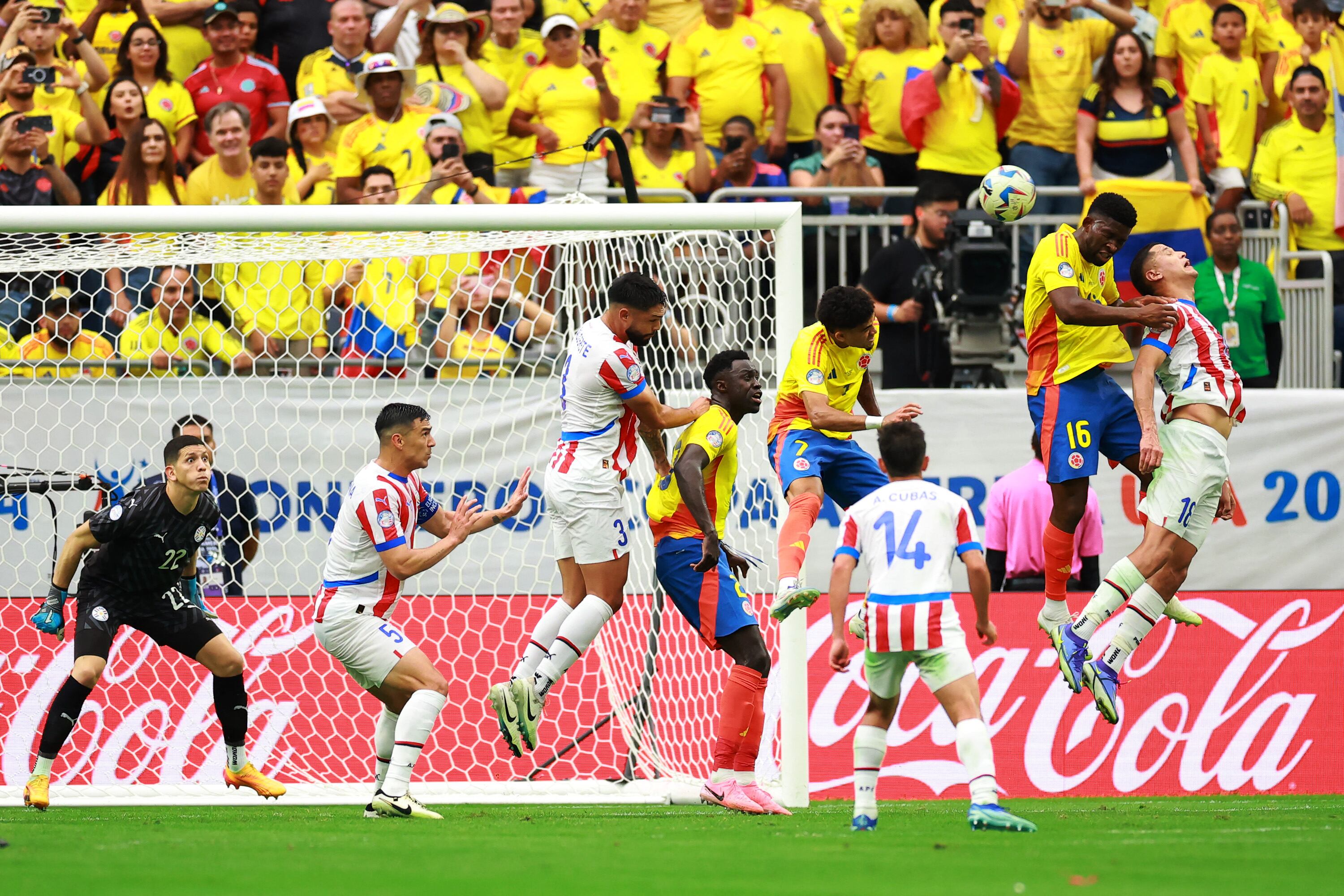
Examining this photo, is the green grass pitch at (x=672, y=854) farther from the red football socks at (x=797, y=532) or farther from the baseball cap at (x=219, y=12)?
the baseball cap at (x=219, y=12)

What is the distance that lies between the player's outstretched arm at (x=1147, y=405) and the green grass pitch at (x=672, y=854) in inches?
69.0

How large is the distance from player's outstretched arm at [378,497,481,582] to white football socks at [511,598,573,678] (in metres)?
0.79

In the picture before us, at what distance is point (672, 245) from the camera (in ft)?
32.7

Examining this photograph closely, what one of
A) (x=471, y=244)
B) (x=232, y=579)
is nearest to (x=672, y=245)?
(x=471, y=244)

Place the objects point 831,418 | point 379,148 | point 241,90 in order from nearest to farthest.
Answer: point 831,418, point 379,148, point 241,90

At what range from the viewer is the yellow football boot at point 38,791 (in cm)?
813

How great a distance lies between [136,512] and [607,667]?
2930 millimetres

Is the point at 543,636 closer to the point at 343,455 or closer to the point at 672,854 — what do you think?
the point at 672,854

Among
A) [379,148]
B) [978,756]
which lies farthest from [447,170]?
[978,756]

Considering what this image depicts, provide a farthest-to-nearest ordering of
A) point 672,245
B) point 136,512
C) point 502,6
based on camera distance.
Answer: point 502,6 < point 672,245 < point 136,512

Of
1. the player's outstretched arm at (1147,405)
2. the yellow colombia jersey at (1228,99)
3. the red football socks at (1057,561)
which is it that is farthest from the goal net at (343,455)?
the yellow colombia jersey at (1228,99)

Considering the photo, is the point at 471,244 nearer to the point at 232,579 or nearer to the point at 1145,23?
the point at 232,579

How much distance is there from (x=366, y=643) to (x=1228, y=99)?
944cm

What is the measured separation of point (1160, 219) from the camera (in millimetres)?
12195
